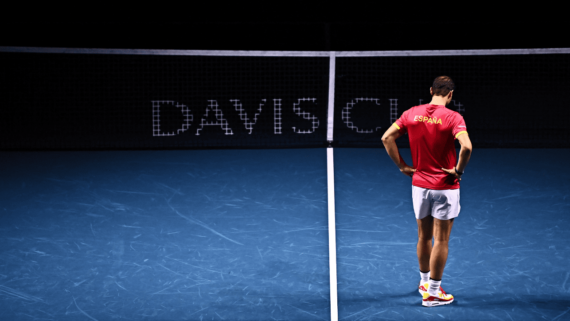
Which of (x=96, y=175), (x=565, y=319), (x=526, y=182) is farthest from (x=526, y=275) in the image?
(x=96, y=175)

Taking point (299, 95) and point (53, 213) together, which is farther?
point (299, 95)

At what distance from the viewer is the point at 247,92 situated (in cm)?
1500

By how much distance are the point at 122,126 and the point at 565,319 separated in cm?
1025

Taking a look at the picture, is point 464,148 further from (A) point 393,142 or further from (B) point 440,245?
(B) point 440,245

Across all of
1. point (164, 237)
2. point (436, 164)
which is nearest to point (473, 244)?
point (436, 164)

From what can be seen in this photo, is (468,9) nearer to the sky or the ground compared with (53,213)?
nearer to the sky

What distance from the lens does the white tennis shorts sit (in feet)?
16.9

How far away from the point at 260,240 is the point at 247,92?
8477 mm

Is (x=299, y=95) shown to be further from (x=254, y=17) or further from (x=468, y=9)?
(x=468, y=9)

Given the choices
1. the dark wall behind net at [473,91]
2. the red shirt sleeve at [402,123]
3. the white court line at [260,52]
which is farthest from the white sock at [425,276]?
the dark wall behind net at [473,91]

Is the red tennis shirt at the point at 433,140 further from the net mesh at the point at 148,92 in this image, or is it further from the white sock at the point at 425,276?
the net mesh at the point at 148,92

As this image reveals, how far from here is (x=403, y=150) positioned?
10.7 metres

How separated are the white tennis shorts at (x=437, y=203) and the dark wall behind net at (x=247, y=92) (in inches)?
298

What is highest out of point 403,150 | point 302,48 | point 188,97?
point 302,48
